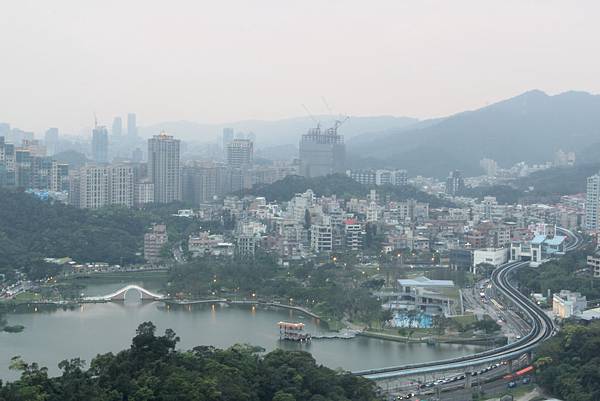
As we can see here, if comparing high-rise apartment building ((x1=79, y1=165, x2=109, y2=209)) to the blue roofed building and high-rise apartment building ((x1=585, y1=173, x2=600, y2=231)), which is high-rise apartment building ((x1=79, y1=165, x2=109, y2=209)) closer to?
the blue roofed building

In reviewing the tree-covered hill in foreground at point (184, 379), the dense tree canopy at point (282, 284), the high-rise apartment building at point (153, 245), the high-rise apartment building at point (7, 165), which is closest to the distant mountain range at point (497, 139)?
the high-rise apartment building at point (7, 165)

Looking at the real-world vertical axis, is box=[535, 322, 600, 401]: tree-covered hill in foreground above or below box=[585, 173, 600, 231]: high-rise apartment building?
below

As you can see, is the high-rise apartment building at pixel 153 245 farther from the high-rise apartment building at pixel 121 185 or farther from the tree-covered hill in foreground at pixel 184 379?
the tree-covered hill in foreground at pixel 184 379

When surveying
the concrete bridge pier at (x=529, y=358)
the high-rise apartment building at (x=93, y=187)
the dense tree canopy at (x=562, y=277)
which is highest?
the high-rise apartment building at (x=93, y=187)

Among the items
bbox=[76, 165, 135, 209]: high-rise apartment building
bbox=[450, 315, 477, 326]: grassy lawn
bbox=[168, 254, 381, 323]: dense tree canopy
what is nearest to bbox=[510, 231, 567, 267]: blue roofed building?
bbox=[168, 254, 381, 323]: dense tree canopy

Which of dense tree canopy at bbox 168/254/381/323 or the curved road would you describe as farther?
dense tree canopy at bbox 168/254/381/323

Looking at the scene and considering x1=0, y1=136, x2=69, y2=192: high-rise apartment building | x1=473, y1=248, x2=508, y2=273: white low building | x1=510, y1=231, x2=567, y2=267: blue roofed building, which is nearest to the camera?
x1=473, y1=248, x2=508, y2=273: white low building

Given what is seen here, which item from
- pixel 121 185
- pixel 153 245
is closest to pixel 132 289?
pixel 153 245
